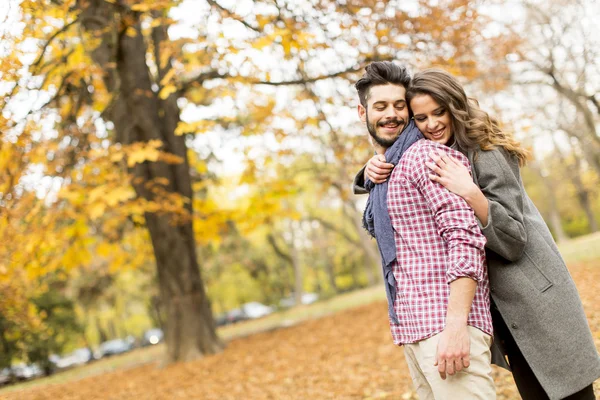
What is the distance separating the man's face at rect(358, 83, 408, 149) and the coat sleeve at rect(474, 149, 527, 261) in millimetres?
422

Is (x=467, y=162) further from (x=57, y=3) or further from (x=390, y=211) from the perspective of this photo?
(x=57, y=3)

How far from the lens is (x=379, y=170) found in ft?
8.45

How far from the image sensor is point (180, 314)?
10516mm

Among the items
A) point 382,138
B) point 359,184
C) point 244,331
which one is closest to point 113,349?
point 244,331

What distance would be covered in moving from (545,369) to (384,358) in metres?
5.14

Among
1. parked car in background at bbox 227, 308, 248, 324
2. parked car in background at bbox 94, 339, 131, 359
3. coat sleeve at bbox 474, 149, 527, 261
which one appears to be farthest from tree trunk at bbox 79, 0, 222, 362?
parked car in background at bbox 227, 308, 248, 324

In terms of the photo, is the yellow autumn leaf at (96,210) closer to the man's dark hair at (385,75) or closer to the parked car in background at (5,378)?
the man's dark hair at (385,75)

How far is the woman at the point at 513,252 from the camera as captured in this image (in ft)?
7.84

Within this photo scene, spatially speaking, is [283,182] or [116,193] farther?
[283,182]

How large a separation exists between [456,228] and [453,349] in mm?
505

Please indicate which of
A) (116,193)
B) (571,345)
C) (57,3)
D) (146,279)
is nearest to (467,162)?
(571,345)

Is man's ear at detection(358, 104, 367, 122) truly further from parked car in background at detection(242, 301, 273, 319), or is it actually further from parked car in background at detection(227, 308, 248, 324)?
parked car in background at detection(242, 301, 273, 319)

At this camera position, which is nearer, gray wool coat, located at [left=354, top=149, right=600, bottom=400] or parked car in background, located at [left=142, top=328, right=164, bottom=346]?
gray wool coat, located at [left=354, top=149, right=600, bottom=400]

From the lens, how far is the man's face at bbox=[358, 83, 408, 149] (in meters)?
2.69
